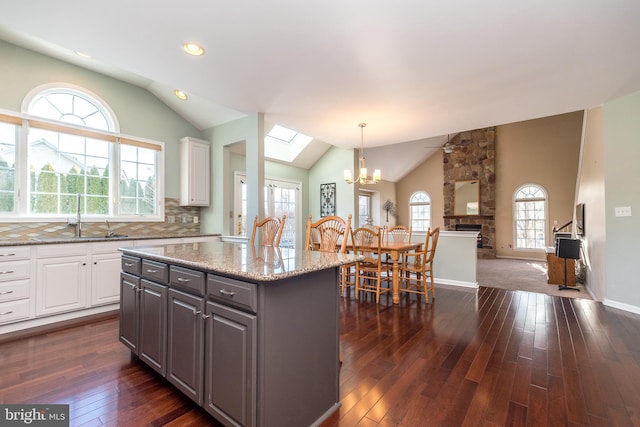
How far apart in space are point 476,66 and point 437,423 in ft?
9.42

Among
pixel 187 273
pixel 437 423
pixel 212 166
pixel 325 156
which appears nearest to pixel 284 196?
pixel 325 156

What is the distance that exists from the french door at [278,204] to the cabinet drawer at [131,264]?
2.79m

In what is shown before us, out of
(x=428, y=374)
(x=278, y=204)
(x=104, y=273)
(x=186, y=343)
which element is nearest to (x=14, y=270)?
(x=104, y=273)

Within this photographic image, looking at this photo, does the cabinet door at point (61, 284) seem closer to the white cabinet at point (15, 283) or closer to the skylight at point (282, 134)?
the white cabinet at point (15, 283)

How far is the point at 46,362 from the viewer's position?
2.20 meters

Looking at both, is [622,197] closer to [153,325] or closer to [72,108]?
[153,325]

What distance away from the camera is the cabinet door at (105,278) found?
3232 mm

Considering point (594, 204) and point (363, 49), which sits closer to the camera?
point (363, 49)

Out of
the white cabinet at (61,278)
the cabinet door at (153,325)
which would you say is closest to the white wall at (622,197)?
the cabinet door at (153,325)

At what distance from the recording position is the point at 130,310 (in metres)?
2.17

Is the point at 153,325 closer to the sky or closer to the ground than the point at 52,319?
closer to the sky

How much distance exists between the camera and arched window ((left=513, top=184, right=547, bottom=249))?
336 inches

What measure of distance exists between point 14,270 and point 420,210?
33.4 ft

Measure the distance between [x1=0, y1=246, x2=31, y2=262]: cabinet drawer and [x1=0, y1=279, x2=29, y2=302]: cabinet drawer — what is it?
23cm
